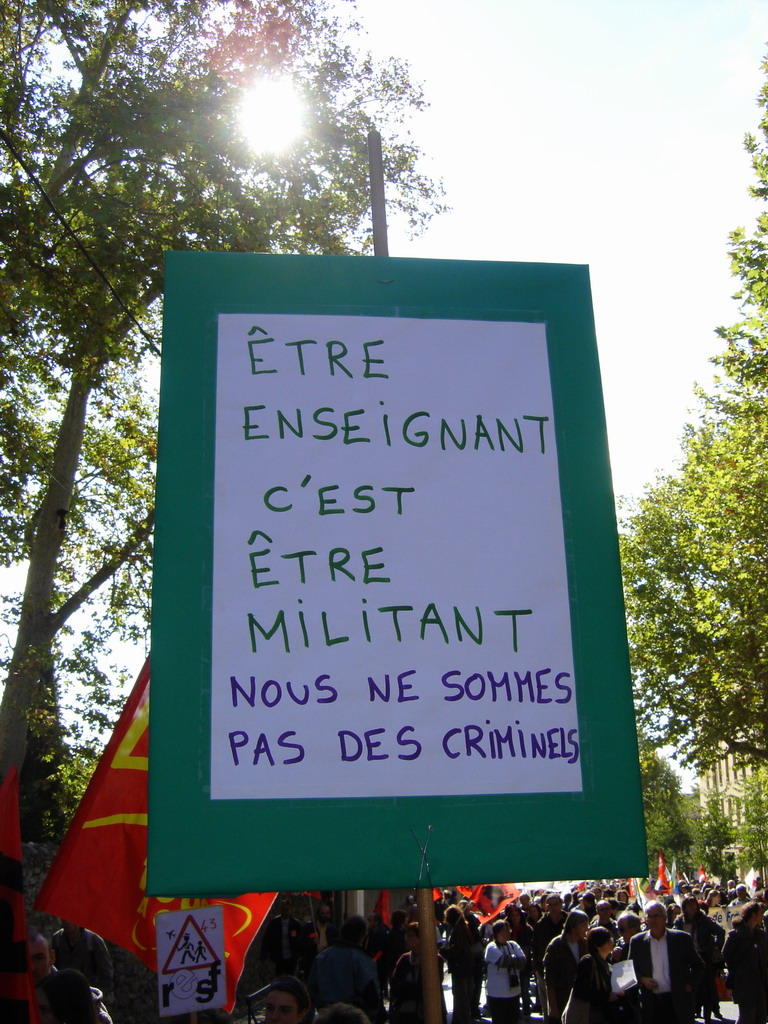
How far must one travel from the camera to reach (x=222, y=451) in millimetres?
3279

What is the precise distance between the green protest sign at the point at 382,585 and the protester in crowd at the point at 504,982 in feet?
31.6

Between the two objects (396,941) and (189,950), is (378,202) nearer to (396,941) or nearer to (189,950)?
(189,950)

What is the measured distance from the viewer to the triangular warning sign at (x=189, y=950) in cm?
620

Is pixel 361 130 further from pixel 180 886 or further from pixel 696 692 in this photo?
pixel 696 692

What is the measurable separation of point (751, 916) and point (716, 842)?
5388 cm

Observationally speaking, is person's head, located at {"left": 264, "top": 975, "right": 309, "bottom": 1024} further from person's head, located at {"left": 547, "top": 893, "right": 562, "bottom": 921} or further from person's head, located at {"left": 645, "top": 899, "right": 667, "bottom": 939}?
person's head, located at {"left": 547, "top": 893, "right": 562, "bottom": 921}

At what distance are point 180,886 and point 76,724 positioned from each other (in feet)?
46.5

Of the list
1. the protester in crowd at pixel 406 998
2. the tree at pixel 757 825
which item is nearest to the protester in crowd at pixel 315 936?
the protester in crowd at pixel 406 998

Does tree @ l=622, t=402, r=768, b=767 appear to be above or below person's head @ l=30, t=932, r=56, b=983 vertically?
above

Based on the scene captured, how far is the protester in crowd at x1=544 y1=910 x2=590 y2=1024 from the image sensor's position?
961 centimetres

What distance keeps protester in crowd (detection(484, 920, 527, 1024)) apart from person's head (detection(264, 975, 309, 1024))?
8160 mm

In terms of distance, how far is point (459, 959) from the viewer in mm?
12945

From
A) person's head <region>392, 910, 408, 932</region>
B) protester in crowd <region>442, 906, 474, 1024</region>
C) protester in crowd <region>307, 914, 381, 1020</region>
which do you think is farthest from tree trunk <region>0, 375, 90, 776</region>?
protester in crowd <region>307, 914, 381, 1020</region>

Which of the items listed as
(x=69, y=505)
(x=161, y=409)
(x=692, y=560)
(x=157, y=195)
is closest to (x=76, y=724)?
(x=69, y=505)
